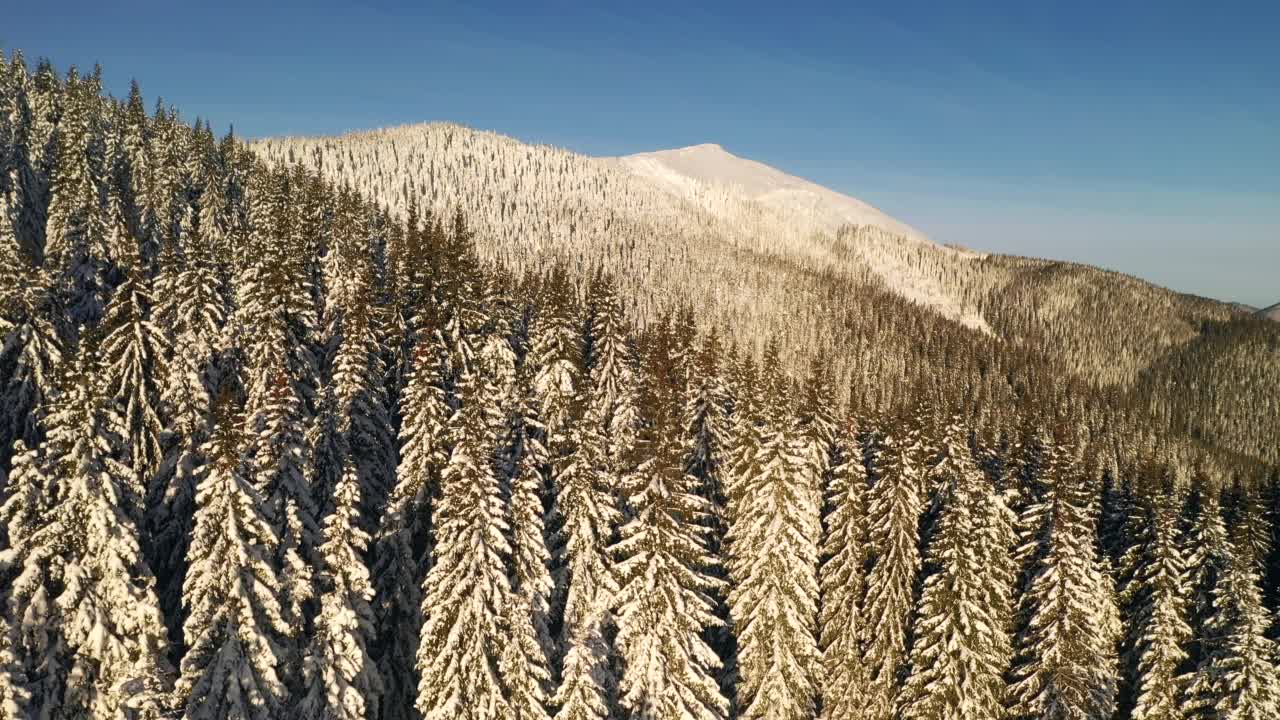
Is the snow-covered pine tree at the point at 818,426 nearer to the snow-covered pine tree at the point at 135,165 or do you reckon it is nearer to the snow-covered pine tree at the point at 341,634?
the snow-covered pine tree at the point at 341,634

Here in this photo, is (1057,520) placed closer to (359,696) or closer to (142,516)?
(359,696)

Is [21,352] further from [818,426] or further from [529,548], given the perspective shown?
[818,426]

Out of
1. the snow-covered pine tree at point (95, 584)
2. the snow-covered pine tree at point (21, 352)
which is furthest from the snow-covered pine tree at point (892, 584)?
the snow-covered pine tree at point (21, 352)

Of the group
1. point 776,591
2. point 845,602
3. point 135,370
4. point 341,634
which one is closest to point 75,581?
point 341,634

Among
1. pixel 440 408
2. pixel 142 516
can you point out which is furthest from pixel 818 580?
pixel 142 516

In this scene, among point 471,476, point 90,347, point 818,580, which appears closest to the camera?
point 471,476

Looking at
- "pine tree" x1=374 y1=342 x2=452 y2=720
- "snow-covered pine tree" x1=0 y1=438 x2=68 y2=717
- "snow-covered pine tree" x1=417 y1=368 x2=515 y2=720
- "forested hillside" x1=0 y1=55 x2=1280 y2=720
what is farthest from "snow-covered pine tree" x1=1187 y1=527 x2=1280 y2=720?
"snow-covered pine tree" x1=0 y1=438 x2=68 y2=717
